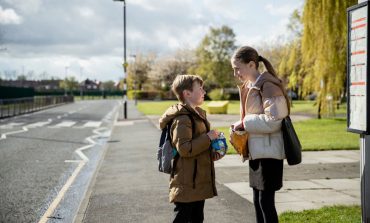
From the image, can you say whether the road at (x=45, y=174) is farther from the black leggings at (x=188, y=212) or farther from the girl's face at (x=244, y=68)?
the girl's face at (x=244, y=68)

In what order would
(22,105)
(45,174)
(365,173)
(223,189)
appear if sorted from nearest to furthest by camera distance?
(365,173)
(223,189)
(45,174)
(22,105)

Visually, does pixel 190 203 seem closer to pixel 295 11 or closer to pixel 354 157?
pixel 354 157

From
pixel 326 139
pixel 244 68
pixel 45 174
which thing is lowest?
pixel 45 174

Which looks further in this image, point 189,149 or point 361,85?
point 361,85

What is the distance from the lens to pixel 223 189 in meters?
7.32

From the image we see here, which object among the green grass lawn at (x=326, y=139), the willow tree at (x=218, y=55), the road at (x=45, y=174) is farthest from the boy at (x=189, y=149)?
the willow tree at (x=218, y=55)

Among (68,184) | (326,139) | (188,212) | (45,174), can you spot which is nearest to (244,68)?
(188,212)

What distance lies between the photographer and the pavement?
5922 millimetres

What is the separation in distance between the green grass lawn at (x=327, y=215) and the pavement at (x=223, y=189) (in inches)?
10.3

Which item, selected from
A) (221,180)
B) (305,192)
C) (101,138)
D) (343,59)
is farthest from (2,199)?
(343,59)

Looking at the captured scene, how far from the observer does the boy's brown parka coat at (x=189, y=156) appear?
3953 millimetres

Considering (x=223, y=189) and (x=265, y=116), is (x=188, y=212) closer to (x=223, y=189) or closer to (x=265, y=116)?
(x=265, y=116)

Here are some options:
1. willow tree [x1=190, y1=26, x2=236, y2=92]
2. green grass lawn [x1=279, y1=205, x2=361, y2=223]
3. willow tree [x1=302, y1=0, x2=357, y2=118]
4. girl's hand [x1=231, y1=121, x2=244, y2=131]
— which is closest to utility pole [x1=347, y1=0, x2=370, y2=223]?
green grass lawn [x1=279, y1=205, x2=361, y2=223]

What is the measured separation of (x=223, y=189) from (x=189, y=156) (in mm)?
3483
